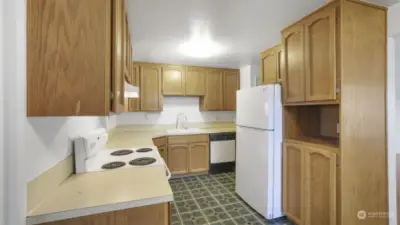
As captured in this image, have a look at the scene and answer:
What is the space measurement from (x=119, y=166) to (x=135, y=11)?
4.51 ft

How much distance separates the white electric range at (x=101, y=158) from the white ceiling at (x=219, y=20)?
3.86 ft

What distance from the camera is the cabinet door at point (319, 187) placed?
1.57 meters

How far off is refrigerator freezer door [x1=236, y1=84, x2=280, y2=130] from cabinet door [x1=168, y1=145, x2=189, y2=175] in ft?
4.48

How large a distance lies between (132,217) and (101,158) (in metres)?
0.86

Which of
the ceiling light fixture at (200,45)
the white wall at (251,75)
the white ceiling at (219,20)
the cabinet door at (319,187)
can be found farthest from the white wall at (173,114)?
the cabinet door at (319,187)

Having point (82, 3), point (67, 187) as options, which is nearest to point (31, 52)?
point (82, 3)

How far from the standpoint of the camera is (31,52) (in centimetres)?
76

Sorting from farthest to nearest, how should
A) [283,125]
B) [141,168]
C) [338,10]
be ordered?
[283,125]
[338,10]
[141,168]

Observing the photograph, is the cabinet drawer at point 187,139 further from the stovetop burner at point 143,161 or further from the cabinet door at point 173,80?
the stovetop burner at point 143,161

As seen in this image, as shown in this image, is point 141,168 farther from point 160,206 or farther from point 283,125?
point 283,125

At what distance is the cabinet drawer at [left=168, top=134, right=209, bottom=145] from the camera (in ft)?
11.2

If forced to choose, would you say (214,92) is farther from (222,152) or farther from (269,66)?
(269,66)

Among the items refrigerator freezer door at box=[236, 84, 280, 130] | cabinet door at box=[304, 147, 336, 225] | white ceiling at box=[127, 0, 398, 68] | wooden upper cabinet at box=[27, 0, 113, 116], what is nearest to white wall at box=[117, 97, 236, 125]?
white ceiling at box=[127, 0, 398, 68]

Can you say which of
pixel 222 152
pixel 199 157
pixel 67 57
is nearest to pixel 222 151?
pixel 222 152
